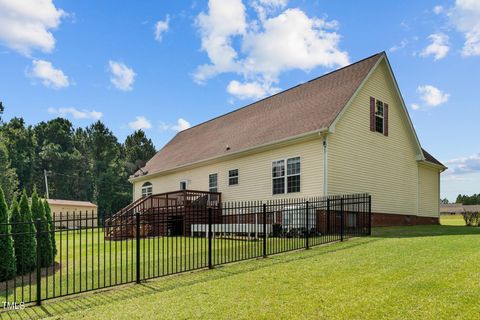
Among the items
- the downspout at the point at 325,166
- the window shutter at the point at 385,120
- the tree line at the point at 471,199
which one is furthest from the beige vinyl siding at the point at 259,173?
the tree line at the point at 471,199

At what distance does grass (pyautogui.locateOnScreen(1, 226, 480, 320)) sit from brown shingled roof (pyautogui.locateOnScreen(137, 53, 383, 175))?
8403mm

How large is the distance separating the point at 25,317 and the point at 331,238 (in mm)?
9350

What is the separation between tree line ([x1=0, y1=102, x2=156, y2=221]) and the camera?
2525 inches

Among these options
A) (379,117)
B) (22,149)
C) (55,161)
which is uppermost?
(22,149)

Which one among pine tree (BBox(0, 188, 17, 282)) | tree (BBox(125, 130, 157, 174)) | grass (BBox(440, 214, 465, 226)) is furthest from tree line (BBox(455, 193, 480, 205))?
pine tree (BBox(0, 188, 17, 282))

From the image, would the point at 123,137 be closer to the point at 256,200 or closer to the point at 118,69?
the point at 118,69

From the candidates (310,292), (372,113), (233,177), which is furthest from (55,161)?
(310,292)

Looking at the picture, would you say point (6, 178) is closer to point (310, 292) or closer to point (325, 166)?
point (325, 166)

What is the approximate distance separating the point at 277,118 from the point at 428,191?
10460 millimetres

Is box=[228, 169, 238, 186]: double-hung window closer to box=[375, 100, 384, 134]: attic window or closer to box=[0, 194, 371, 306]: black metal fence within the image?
box=[0, 194, 371, 306]: black metal fence

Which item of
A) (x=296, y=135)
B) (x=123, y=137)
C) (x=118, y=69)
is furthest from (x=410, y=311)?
(x=123, y=137)

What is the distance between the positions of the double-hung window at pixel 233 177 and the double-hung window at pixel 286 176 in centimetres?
282

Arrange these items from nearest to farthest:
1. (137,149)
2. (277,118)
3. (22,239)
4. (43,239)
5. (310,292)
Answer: (310,292) → (22,239) → (43,239) → (277,118) → (137,149)

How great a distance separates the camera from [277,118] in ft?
68.0
